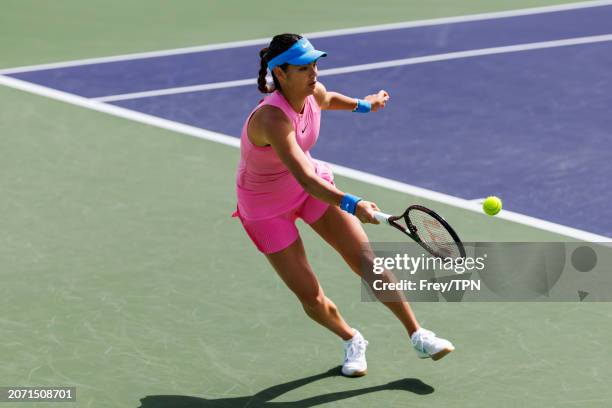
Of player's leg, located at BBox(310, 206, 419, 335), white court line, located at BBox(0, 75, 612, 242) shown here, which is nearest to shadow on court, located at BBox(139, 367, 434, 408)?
player's leg, located at BBox(310, 206, 419, 335)

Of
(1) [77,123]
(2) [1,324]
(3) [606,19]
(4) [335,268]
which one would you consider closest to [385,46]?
(3) [606,19]

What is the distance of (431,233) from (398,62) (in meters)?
7.69

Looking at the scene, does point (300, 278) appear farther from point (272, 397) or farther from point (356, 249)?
point (272, 397)

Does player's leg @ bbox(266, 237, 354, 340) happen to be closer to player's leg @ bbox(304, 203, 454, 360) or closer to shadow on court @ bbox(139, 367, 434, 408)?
player's leg @ bbox(304, 203, 454, 360)

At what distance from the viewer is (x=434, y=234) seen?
7758 millimetres

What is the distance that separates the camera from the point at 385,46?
15969 millimetres

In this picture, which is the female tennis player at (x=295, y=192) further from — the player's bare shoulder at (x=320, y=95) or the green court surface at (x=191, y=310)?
the green court surface at (x=191, y=310)

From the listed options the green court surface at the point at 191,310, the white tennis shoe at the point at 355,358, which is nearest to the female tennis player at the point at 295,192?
the white tennis shoe at the point at 355,358

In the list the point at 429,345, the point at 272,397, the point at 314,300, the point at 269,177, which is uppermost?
the point at 269,177

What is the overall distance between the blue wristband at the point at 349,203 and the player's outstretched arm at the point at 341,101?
43.9 inches

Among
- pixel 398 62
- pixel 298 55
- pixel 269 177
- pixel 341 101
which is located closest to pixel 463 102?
pixel 398 62

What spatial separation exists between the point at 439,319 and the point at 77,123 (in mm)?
5580

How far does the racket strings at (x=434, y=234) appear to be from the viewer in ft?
25.0

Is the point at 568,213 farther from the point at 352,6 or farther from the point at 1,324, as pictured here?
the point at 352,6
